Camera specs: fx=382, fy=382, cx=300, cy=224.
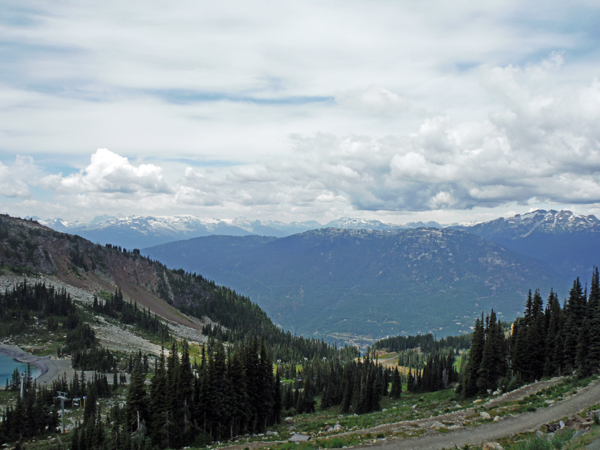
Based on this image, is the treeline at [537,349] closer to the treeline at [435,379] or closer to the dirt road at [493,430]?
the dirt road at [493,430]

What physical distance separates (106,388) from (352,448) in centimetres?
8149

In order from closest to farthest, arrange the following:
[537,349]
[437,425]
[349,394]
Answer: [437,425]
[537,349]
[349,394]

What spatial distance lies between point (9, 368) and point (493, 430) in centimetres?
13424

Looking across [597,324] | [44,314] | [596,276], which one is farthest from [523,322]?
[44,314]

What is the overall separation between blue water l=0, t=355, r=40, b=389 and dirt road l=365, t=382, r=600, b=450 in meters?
113

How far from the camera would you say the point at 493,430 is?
33.3 meters

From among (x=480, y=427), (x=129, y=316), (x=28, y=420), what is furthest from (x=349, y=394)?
(x=129, y=316)

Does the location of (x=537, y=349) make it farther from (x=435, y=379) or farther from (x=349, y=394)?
(x=435, y=379)

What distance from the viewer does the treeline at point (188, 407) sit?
5091 cm

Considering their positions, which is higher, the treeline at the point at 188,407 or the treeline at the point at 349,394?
the treeline at the point at 188,407

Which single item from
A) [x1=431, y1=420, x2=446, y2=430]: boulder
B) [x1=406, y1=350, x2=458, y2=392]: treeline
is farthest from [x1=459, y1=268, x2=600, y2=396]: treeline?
[x1=406, y1=350, x2=458, y2=392]: treeline

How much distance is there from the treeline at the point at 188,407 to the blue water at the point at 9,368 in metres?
71.2

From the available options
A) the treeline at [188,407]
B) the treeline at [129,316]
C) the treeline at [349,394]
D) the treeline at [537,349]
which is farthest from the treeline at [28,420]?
the treeline at [129,316]

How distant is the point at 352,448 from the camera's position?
106 feet
